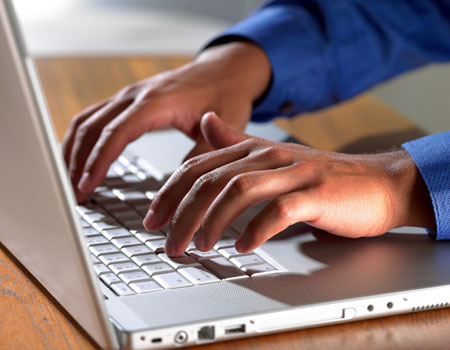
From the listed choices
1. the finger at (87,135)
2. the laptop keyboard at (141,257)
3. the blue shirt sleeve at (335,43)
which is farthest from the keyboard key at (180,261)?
the blue shirt sleeve at (335,43)

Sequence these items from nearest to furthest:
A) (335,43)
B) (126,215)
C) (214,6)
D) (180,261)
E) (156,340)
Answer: (156,340) → (180,261) → (126,215) → (335,43) → (214,6)

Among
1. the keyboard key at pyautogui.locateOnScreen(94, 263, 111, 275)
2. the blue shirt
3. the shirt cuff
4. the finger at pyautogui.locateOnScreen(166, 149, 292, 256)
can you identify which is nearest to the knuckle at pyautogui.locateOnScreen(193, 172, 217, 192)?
the finger at pyautogui.locateOnScreen(166, 149, 292, 256)

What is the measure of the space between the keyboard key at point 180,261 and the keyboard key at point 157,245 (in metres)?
0.01

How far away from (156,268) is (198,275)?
36mm

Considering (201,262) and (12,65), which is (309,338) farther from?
(12,65)

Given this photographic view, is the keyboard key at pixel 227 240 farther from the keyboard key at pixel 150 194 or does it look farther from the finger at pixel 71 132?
the finger at pixel 71 132

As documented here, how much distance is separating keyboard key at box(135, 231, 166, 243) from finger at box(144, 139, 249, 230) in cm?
1

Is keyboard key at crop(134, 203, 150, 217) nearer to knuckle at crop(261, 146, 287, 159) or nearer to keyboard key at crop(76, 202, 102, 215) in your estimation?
keyboard key at crop(76, 202, 102, 215)

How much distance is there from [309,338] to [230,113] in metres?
0.43

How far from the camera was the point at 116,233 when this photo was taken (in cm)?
67

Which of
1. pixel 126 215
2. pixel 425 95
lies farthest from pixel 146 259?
pixel 425 95

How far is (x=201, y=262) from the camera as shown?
617 millimetres

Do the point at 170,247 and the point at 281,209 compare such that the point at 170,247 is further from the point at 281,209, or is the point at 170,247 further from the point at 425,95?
the point at 425,95

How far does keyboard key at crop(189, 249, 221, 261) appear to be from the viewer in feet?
2.05
